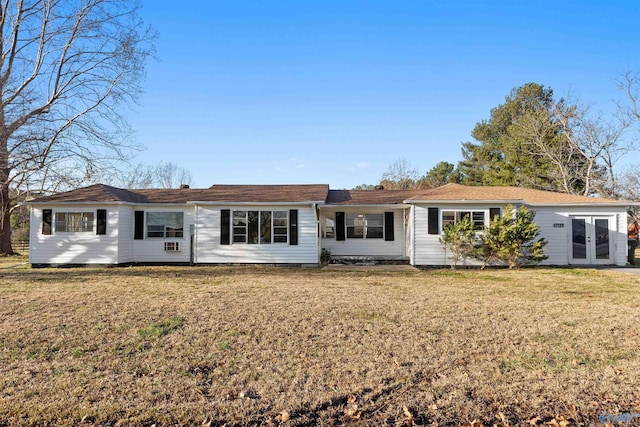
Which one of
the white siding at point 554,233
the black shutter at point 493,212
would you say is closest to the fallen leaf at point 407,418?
the black shutter at point 493,212

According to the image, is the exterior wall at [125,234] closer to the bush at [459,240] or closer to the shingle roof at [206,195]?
the shingle roof at [206,195]

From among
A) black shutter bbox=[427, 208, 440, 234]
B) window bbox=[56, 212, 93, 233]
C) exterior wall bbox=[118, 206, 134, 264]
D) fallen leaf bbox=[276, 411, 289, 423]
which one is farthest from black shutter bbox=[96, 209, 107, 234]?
fallen leaf bbox=[276, 411, 289, 423]

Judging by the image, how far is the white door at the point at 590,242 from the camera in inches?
611

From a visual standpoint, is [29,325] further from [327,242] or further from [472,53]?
[472,53]

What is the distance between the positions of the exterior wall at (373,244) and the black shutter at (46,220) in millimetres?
10741

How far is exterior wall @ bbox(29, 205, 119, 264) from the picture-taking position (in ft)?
51.1

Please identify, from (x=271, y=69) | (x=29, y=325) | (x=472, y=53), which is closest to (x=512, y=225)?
(x=472, y=53)

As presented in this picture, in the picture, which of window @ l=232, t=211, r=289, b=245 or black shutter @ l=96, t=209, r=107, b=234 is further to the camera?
window @ l=232, t=211, r=289, b=245

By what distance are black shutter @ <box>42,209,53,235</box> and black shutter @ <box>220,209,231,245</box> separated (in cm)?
662

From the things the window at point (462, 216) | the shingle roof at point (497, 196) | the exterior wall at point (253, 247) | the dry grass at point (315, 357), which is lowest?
the dry grass at point (315, 357)

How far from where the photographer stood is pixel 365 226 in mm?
17359

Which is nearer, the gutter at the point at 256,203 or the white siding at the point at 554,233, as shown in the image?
the gutter at the point at 256,203

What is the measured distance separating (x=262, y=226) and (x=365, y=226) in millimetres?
4480

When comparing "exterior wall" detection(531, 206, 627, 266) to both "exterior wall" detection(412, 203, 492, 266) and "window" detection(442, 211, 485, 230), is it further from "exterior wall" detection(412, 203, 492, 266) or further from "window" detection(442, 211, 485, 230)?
"exterior wall" detection(412, 203, 492, 266)
